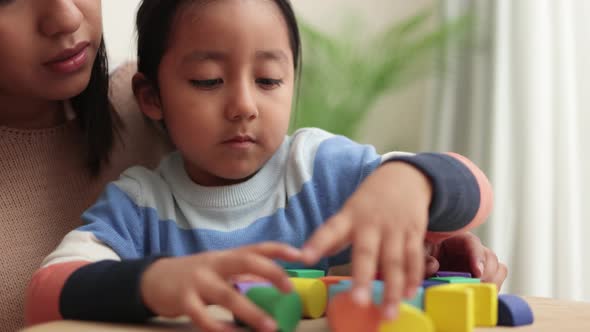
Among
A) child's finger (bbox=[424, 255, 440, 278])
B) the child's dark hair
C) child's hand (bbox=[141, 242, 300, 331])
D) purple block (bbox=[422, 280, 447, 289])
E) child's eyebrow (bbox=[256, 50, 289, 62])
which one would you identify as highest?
the child's dark hair

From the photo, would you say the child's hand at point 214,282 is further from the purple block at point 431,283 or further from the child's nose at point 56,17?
the child's nose at point 56,17

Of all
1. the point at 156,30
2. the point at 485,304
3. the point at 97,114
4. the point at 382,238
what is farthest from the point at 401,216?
the point at 97,114

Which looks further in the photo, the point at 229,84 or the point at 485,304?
the point at 229,84

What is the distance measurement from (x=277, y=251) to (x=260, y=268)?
0.02 metres

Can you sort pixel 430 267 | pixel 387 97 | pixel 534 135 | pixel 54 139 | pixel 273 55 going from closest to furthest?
pixel 430 267, pixel 273 55, pixel 54 139, pixel 534 135, pixel 387 97

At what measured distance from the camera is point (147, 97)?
1.17 m

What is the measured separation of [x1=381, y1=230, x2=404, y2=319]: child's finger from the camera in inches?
22.4

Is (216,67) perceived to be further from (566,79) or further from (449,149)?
(449,149)

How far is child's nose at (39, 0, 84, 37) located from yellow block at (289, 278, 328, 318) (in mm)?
525

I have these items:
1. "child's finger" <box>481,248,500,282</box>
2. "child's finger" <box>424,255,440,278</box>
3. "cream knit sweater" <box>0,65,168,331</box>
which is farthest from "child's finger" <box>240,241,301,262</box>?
"cream knit sweater" <box>0,65,168,331</box>

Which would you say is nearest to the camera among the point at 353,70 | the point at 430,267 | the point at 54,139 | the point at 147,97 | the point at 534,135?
the point at 430,267

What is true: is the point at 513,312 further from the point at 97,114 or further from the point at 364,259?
the point at 97,114

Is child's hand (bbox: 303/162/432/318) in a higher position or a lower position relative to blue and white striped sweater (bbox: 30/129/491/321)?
higher

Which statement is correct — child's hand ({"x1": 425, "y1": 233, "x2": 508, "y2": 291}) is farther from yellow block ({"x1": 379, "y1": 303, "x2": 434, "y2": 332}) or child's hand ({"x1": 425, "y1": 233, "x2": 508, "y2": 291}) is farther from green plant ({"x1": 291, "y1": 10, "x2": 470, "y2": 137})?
green plant ({"x1": 291, "y1": 10, "x2": 470, "y2": 137})
